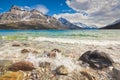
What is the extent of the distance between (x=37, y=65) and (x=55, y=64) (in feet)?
2.84

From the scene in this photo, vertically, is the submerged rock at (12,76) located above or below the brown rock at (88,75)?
above

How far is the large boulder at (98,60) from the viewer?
9445 millimetres

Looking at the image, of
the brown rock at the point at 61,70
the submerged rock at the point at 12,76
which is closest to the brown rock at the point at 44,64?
the brown rock at the point at 61,70

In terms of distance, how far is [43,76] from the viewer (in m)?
8.27

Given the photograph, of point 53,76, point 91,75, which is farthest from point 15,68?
point 91,75

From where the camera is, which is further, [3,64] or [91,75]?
[3,64]

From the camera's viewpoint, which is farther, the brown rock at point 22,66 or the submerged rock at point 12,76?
the brown rock at point 22,66

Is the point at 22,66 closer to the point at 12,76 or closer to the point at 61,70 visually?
the point at 12,76

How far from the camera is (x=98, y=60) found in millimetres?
9727

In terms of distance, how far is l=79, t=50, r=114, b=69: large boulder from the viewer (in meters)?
9.45

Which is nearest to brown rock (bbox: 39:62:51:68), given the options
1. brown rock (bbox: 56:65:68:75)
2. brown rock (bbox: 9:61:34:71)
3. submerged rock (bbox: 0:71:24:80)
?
brown rock (bbox: 9:61:34:71)

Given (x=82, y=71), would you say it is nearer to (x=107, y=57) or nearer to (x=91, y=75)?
(x=91, y=75)

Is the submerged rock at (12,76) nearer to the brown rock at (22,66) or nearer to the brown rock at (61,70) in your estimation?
the brown rock at (22,66)

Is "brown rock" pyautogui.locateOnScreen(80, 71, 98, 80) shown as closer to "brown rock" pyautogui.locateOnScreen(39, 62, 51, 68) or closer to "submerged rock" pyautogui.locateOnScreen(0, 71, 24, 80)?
"brown rock" pyautogui.locateOnScreen(39, 62, 51, 68)
